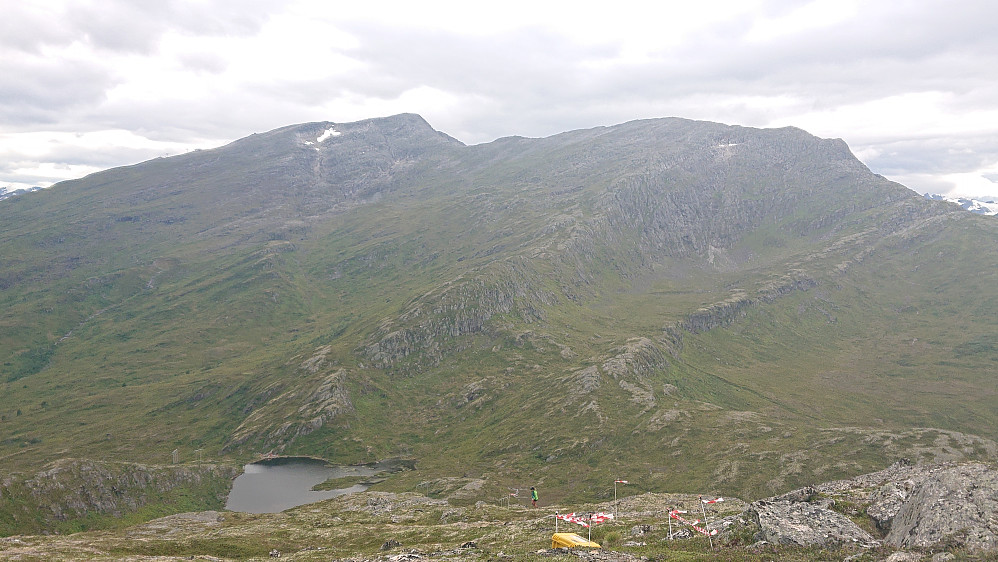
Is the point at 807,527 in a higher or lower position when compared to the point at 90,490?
higher

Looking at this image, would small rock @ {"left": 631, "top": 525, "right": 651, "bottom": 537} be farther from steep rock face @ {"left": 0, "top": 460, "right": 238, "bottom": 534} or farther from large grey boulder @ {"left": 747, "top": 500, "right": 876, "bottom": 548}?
steep rock face @ {"left": 0, "top": 460, "right": 238, "bottom": 534}

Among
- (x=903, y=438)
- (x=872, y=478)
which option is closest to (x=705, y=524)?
(x=872, y=478)

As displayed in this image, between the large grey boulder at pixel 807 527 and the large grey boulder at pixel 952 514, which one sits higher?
the large grey boulder at pixel 952 514

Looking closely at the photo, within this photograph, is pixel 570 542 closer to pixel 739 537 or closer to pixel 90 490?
pixel 739 537

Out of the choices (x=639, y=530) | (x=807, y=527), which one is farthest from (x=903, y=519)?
(x=639, y=530)

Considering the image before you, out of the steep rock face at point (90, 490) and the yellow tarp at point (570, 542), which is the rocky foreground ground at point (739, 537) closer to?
the yellow tarp at point (570, 542)

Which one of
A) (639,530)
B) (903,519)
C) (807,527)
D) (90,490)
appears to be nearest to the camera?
(807,527)

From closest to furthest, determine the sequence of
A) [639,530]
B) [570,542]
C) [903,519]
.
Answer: [903,519]
[570,542]
[639,530]

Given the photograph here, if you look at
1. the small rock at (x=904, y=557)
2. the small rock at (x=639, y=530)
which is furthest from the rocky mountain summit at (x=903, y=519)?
the small rock at (x=639, y=530)

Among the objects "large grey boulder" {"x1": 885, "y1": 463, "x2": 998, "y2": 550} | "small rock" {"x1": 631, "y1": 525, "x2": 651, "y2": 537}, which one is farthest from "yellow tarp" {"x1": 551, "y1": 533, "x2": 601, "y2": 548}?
"large grey boulder" {"x1": 885, "y1": 463, "x2": 998, "y2": 550}
